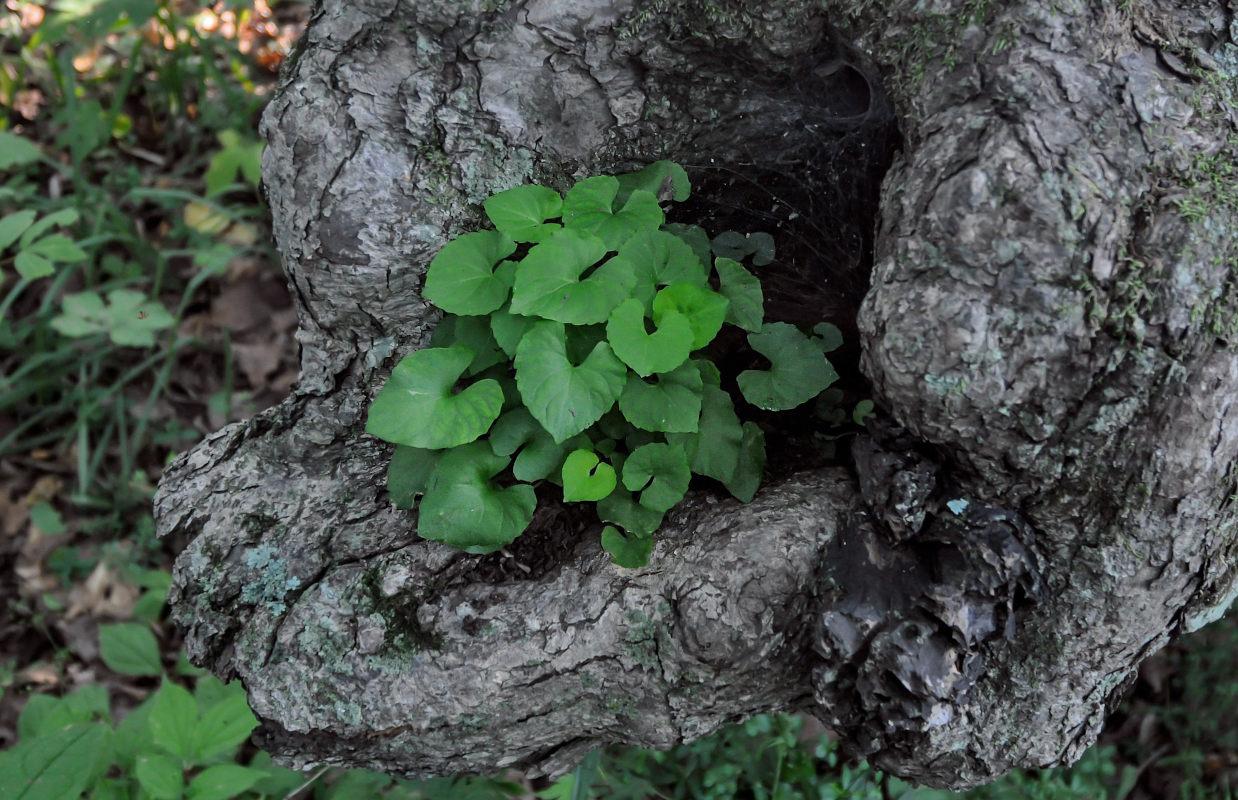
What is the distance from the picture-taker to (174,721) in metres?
2.14

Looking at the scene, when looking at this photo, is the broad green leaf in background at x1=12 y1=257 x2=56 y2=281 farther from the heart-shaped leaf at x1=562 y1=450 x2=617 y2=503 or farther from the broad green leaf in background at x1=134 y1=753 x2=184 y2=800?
the heart-shaped leaf at x1=562 y1=450 x2=617 y2=503

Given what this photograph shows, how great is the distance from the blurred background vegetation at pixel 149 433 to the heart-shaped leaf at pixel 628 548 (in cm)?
73

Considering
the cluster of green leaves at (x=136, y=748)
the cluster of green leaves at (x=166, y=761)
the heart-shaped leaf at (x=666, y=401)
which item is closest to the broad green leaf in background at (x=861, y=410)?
the heart-shaped leaf at (x=666, y=401)

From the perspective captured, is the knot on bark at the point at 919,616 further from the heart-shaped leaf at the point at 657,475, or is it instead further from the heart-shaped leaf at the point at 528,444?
the heart-shaped leaf at the point at 528,444

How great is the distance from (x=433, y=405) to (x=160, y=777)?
1.20 meters

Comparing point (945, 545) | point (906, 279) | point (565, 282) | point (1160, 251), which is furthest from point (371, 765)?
point (1160, 251)

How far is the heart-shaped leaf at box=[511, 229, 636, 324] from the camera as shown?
1578mm

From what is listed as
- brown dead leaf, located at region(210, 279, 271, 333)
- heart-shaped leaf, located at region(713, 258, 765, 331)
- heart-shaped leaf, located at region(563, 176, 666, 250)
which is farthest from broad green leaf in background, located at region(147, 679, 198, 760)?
brown dead leaf, located at region(210, 279, 271, 333)

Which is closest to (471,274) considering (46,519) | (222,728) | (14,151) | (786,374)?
(786,374)

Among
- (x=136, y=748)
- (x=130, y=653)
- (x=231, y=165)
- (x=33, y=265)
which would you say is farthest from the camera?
(x=231, y=165)

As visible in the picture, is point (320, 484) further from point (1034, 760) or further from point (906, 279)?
point (1034, 760)

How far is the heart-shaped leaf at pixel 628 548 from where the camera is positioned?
5.29 feet

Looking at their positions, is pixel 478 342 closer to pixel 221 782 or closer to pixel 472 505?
pixel 472 505

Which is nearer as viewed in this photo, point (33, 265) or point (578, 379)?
point (578, 379)
